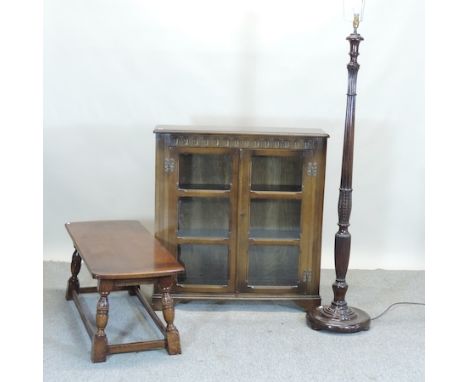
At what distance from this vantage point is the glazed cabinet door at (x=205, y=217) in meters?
3.91

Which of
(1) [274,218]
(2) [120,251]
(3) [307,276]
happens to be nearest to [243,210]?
(1) [274,218]

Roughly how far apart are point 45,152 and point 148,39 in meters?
1.02

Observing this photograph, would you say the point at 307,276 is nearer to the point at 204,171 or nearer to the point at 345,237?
the point at 345,237

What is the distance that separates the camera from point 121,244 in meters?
3.66

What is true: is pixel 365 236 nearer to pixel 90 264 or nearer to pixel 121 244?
pixel 121 244

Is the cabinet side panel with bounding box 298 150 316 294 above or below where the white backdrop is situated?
below

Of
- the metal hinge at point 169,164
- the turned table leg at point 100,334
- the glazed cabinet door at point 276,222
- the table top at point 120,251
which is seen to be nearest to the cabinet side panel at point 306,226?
the glazed cabinet door at point 276,222

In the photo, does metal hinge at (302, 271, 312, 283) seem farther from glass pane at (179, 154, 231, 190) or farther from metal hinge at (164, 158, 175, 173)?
metal hinge at (164, 158, 175, 173)

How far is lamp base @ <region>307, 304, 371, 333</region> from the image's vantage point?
12.1 ft

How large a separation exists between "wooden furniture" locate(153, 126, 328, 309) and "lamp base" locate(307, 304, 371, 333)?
22cm

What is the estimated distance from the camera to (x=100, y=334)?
3.28 meters

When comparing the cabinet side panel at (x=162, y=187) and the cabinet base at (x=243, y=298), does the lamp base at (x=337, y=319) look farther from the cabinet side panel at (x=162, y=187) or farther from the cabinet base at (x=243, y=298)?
the cabinet side panel at (x=162, y=187)

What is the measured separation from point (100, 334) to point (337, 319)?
4.07ft

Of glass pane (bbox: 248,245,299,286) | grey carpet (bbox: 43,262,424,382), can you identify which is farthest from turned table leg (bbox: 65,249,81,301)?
glass pane (bbox: 248,245,299,286)
